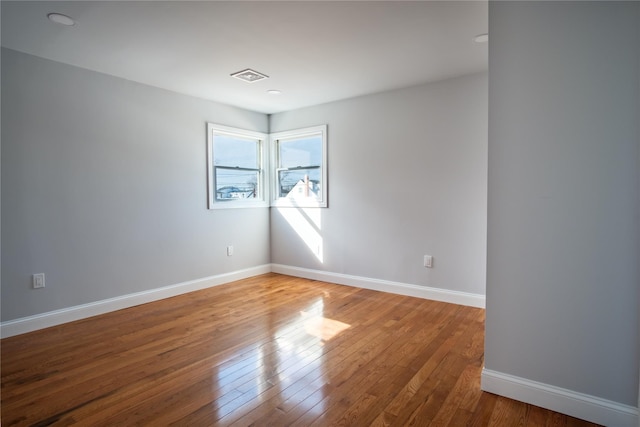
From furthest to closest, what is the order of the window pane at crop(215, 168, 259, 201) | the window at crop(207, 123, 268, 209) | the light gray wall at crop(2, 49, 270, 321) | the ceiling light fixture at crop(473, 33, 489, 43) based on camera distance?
the window pane at crop(215, 168, 259, 201), the window at crop(207, 123, 268, 209), the light gray wall at crop(2, 49, 270, 321), the ceiling light fixture at crop(473, 33, 489, 43)

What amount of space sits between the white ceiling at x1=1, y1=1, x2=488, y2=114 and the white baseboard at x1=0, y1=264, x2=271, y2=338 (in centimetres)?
233

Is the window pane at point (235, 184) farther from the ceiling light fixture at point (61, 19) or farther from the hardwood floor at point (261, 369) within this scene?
the ceiling light fixture at point (61, 19)

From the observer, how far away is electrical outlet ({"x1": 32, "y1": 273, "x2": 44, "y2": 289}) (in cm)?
315

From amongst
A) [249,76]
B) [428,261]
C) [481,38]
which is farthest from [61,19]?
[428,261]

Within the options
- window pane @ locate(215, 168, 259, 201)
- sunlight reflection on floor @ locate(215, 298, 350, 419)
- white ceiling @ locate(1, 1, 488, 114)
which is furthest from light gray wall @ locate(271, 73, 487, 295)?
sunlight reflection on floor @ locate(215, 298, 350, 419)

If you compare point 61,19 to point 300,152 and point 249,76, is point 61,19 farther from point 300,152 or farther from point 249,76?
point 300,152

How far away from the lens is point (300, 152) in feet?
16.8

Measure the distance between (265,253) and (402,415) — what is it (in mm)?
3778

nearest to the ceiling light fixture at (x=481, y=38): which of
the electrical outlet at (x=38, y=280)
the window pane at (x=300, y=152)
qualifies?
the window pane at (x=300, y=152)

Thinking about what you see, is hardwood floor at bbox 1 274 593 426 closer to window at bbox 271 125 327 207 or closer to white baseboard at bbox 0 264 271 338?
white baseboard at bbox 0 264 271 338

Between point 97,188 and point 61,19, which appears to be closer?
point 61,19

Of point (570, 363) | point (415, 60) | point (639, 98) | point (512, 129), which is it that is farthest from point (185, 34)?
point (570, 363)

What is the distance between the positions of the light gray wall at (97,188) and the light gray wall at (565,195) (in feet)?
11.4

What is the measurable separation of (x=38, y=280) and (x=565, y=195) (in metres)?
4.13
